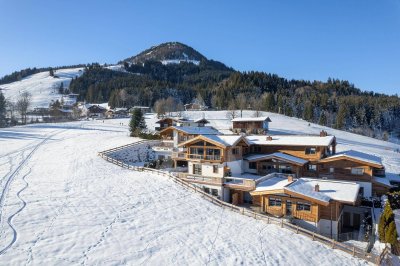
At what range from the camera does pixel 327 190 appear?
2639 cm

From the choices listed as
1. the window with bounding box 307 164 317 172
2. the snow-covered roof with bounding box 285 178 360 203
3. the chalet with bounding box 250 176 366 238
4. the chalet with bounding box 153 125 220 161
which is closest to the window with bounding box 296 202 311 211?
the chalet with bounding box 250 176 366 238

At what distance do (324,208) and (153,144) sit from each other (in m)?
26.7

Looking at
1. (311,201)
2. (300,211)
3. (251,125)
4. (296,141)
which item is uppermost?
(251,125)

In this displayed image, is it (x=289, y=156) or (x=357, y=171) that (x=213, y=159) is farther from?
(x=357, y=171)

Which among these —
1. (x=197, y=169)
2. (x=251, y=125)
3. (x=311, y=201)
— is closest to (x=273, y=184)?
(x=311, y=201)

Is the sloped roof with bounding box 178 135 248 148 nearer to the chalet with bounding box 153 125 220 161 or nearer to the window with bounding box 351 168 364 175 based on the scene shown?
the chalet with bounding box 153 125 220 161

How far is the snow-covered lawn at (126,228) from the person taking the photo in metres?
16.4

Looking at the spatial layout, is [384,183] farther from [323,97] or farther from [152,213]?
[323,97]

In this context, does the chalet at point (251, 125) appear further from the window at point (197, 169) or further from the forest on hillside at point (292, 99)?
the forest on hillside at point (292, 99)

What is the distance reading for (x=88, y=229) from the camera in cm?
1892

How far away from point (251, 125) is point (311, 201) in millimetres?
36852

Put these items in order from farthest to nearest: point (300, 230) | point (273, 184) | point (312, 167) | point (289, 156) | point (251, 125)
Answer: point (251, 125), point (312, 167), point (289, 156), point (273, 184), point (300, 230)

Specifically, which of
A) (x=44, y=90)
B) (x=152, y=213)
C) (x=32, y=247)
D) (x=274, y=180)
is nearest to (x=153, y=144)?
(x=274, y=180)

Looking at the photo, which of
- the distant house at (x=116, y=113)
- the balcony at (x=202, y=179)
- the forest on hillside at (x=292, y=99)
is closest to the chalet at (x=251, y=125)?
the balcony at (x=202, y=179)
